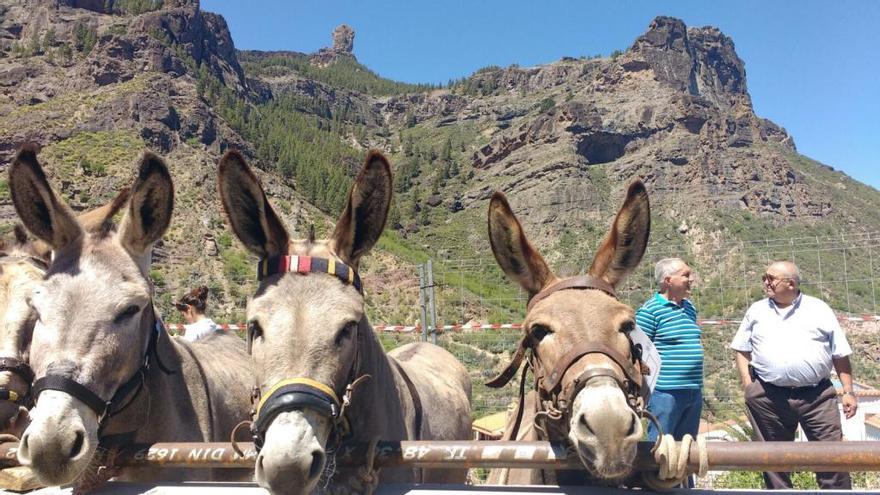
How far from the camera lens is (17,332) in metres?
2.85

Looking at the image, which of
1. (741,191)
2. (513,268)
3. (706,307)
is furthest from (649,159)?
(513,268)

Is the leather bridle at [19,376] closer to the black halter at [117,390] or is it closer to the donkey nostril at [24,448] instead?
the black halter at [117,390]

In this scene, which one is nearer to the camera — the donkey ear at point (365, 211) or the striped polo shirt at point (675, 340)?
the donkey ear at point (365, 211)

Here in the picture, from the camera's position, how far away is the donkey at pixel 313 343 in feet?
5.98

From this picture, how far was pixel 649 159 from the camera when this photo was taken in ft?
357

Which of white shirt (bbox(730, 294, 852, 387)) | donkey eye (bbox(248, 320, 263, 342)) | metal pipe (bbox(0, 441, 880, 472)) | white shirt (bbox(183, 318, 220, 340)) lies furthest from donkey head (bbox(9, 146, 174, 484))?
white shirt (bbox(730, 294, 852, 387))

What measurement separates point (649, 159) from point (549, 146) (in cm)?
1930

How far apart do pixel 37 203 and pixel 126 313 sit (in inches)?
29.4

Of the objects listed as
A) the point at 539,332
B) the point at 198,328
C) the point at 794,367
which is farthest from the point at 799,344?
the point at 198,328

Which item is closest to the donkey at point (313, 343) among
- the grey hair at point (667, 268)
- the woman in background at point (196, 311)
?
the grey hair at point (667, 268)

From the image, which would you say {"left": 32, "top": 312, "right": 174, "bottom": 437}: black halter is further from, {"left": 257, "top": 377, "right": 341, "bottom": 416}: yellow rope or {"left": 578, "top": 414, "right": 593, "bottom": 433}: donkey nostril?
{"left": 578, "top": 414, "right": 593, "bottom": 433}: donkey nostril

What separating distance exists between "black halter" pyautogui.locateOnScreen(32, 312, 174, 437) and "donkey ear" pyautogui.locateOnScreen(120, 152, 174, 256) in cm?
40

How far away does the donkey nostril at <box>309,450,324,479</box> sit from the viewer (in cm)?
180

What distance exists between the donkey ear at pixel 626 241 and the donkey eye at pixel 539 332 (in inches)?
17.5
